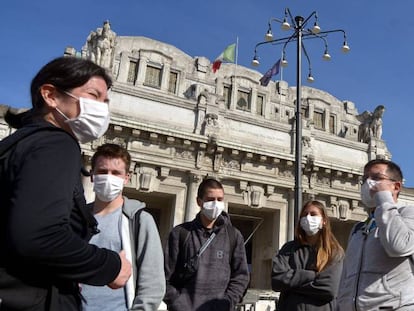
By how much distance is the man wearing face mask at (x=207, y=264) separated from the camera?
4359 millimetres

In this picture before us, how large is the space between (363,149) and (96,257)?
2417 centimetres

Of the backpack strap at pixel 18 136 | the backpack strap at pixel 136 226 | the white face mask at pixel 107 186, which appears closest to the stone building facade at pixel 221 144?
the white face mask at pixel 107 186

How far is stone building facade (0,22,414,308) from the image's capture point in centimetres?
1877

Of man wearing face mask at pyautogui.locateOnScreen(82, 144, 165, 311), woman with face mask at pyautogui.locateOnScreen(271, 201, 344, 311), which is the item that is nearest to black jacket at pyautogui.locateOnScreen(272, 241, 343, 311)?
woman with face mask at pyautogui.locateOnScreen(271, 201, 344, 311)

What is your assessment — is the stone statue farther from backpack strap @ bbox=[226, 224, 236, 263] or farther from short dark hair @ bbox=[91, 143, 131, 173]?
short dark hair @ bbox=[91, 143, 131, 173]

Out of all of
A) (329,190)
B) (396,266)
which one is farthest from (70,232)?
(329,190)

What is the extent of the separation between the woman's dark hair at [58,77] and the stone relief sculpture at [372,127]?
2472 cm

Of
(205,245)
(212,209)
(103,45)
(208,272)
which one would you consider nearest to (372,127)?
(103,45)

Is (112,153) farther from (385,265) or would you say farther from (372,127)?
(372,127)

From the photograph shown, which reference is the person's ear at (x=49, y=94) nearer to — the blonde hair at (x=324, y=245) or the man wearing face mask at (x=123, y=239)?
the man wearing face mask at (x=123, y=239)

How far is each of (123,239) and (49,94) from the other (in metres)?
1.37

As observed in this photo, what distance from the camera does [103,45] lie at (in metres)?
19.5

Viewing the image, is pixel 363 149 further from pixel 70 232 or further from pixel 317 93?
pixel 70 232

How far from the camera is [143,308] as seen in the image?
2.79 m
